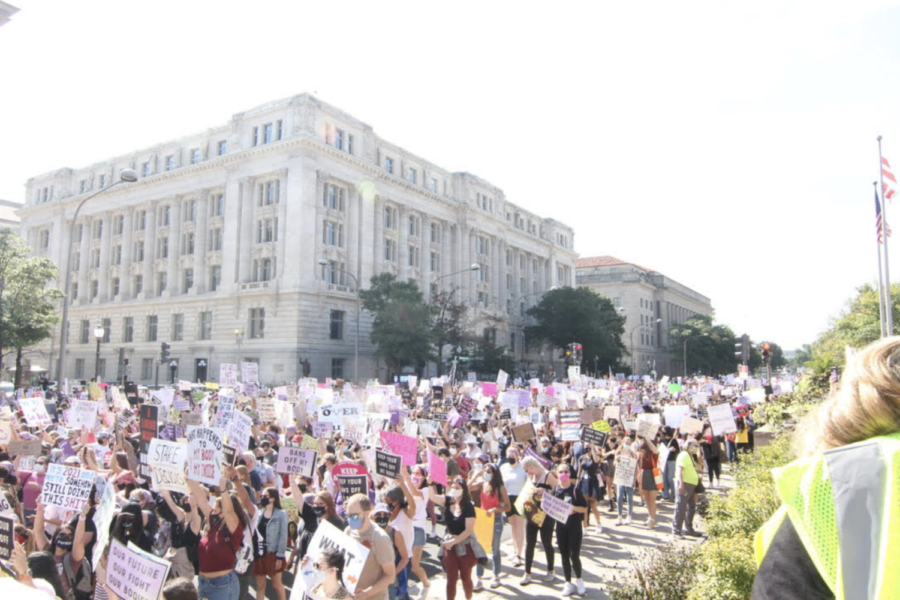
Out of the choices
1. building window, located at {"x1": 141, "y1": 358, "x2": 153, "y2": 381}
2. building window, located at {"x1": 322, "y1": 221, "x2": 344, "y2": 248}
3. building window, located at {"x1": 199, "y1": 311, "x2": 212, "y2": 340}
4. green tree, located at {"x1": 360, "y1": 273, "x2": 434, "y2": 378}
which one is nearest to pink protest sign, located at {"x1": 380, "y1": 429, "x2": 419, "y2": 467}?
green tree, located at {"x1": 360, "y1": 273, "x2": 434, "y2": 378}

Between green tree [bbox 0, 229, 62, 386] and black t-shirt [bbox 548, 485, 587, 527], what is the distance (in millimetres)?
41434

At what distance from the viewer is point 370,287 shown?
192 ft

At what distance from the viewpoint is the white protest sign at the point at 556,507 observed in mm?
9836

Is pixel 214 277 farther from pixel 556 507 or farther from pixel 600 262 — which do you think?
pixel 600 262

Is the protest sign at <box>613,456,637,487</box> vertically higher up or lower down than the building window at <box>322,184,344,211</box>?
lower down

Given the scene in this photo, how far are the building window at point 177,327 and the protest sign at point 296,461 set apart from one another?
180ft

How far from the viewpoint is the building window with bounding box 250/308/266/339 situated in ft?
183

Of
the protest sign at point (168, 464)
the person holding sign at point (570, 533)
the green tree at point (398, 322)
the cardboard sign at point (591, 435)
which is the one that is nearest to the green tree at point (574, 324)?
the green tree at point (398, 322)

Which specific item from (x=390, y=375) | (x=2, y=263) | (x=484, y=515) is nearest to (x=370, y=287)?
(x=390, y=375)

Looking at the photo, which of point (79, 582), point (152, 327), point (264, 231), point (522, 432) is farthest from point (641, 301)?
point (79, 582)

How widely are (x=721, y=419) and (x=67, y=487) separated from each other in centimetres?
1488

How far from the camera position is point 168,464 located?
8133 mm

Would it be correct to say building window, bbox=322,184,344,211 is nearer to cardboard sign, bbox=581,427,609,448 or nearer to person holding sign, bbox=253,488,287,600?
cardboard sign, bbox=581,427,609,448

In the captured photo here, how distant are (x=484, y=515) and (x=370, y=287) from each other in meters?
49.3
